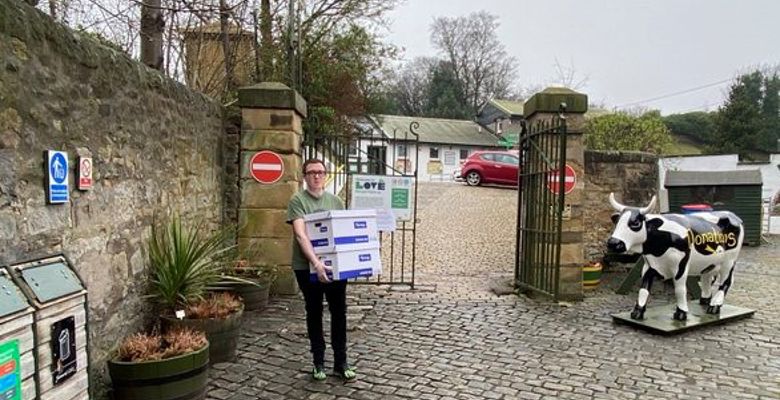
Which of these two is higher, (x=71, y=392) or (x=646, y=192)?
(x=646, y=192)

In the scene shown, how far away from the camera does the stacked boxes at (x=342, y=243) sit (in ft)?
13.1

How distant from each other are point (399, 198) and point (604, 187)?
353 centimetres

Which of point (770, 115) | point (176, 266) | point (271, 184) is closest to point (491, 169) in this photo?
point (271, 184)

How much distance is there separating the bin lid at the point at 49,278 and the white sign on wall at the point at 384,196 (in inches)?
167

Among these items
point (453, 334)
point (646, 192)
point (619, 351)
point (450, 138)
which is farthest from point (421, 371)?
point (450, 138)

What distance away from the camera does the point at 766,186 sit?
18250mm

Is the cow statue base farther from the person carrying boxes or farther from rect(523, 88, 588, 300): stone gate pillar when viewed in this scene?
the person carrying boxes

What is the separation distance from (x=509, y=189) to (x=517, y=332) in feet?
55.5

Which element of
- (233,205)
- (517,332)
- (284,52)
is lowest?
(517,332)

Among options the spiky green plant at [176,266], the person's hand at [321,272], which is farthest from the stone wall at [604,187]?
the spiky green plant at [176,266]

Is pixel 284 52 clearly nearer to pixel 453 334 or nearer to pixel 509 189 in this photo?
pixel 453 334

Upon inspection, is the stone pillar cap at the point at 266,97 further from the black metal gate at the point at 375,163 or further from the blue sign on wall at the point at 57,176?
the blue sign on wall at the point at 57,176

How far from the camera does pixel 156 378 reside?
3406 mm

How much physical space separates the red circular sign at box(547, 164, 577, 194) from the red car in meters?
15.5
